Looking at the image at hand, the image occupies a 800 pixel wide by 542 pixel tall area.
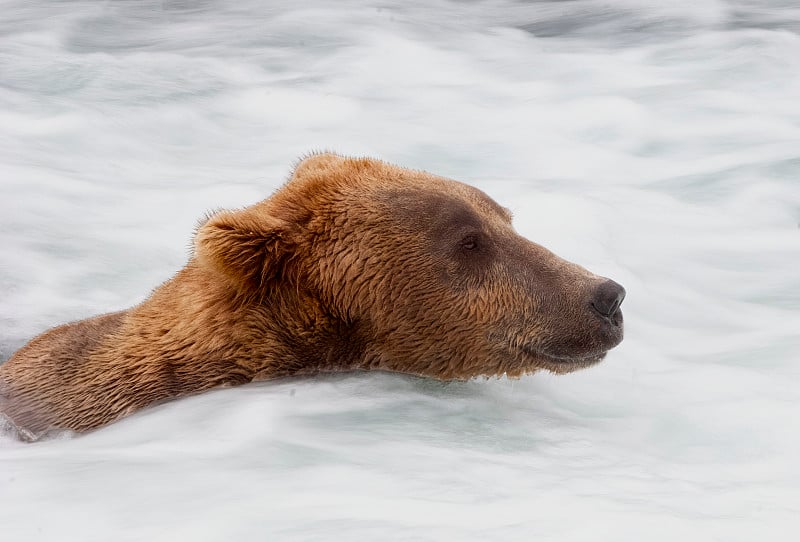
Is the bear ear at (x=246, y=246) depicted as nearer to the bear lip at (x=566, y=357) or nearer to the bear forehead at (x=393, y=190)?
the bear forehead at (x=393, y=190)

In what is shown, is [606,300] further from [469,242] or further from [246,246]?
[246,246]

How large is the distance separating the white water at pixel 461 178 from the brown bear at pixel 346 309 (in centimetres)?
17

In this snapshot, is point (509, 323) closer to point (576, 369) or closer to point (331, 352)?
point (576, 369)

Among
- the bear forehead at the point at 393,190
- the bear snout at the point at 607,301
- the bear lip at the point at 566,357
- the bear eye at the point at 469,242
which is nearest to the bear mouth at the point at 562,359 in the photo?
the bear lip at the point at 566,357

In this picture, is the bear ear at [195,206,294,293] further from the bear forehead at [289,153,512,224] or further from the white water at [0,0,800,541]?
the white water at [0,0,800,541]

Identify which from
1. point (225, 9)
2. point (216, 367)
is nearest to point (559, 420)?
point (216, 367)

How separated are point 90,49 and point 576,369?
1146cm

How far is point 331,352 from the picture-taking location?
586 cm

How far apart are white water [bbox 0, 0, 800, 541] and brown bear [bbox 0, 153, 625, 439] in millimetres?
170

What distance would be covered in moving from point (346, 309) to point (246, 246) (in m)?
0.57

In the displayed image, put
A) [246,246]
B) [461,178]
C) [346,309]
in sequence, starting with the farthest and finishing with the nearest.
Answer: [461,178]
[346,309]
[246,246]

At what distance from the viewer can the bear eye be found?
596cm

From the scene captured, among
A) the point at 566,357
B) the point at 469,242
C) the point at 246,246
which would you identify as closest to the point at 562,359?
the point at 566,357

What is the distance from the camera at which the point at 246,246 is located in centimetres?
560
